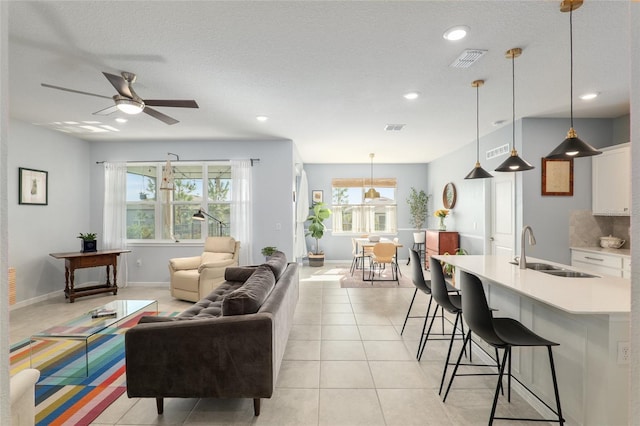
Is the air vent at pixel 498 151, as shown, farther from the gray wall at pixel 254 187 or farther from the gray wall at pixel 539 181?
the gray wall at pixel 254 187

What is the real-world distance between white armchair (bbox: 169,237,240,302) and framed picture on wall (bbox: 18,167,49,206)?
2.22 meters

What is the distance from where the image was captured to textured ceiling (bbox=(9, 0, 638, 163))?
84.8 inches

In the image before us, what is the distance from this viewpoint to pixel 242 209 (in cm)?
575

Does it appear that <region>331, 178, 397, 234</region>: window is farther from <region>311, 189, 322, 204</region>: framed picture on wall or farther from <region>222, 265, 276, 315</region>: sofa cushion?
<region>222, 265, 276, 315</region>: sofa cushion

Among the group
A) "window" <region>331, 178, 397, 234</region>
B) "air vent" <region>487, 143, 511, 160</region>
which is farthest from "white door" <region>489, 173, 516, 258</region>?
"window" <region>331, 178, 397, 234</region>

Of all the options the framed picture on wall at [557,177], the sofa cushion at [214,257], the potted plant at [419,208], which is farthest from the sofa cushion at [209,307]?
the potted plant at [419,208]

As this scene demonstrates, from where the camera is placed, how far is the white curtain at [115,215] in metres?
5.80

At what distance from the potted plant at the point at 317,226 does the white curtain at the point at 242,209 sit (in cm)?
252

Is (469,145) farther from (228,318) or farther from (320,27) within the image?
(228,318)

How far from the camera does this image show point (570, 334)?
6.33 feet

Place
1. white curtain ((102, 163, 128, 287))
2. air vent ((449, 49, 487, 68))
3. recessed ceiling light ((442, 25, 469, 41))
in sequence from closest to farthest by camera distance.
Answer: recessed ceiling light ((442, 25, 469, 41)) < air vent ((449, 49, 487, 68)) < white curtain ((102, 163, 128, 287))

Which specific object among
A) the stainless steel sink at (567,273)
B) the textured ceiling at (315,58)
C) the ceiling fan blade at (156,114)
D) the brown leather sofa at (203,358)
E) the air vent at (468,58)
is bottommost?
the brown leather sofa at (203,358)

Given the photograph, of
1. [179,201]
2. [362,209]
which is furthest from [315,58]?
[362,209]

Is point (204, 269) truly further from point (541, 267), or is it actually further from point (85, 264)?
point (541, 267)
